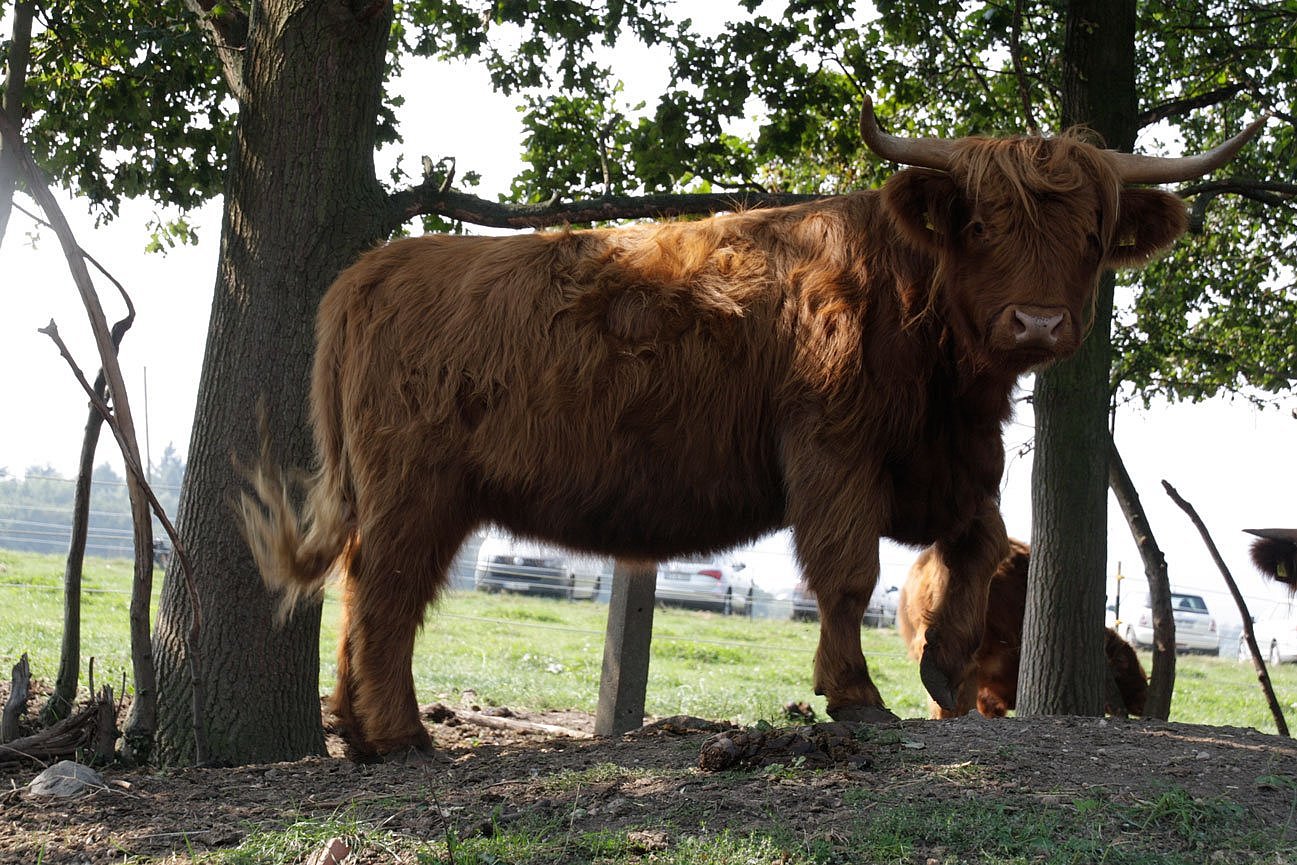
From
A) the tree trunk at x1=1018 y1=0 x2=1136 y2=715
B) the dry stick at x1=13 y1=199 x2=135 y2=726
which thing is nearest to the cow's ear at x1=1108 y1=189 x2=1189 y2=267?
the tree trunk at x1=1018 y1=0 x2=1136 y2=715

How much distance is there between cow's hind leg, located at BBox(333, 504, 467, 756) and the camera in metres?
4.96

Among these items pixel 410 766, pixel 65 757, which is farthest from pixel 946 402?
pixel 65 757

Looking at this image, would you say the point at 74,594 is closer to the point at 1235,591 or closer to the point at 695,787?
the point at 695,787

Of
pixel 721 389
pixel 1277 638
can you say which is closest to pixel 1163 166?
pixel 721 389

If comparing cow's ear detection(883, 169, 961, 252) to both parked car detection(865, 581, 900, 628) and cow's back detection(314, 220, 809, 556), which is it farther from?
parked car detection(865, 581, 900, 628)

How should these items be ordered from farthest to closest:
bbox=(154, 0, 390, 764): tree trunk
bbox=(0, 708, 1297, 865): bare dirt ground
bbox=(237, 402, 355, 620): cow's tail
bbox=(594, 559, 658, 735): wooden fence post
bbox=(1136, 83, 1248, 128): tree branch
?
bbox=(1136, 83, 1248, 128): tree branch
bbox=(594, 559, 658, 735): wooden fence post
bbox=(154, 0, 390, 764): tree trunk
bbox=(237, 402, 355, 620): cow's tail
bbox=(0, 708, 1297, 865): bare dirt ground

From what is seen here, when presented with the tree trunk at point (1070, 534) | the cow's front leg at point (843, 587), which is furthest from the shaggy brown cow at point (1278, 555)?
the cow's front leg at point (843, 587)

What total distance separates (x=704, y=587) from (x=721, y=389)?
19.4m

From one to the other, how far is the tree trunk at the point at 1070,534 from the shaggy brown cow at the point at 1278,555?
2.97ft

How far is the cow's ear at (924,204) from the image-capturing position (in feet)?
15.0

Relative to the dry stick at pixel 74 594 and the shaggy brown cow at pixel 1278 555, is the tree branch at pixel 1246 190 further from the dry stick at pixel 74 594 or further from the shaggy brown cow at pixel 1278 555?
the dry stick at pixel 74 594

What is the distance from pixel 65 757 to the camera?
207 inches

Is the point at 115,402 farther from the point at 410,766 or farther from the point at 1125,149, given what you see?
the point at 1125,149

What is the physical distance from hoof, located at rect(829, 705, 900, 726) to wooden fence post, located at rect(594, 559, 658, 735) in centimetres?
247
